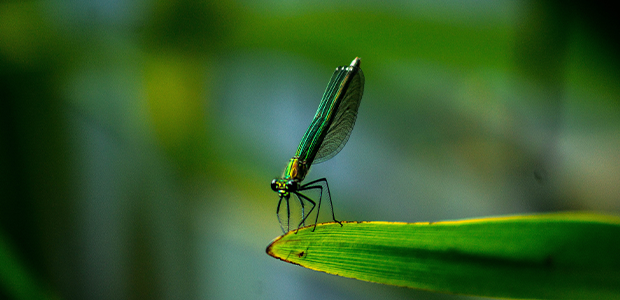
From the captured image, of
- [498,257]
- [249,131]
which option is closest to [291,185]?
[498,257]

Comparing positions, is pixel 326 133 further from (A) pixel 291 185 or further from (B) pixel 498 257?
A: (B) pixel 498 257

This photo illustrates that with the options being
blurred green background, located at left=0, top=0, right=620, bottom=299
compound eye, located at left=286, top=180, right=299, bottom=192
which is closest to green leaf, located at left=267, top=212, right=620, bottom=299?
compound eye, located at left=286, top=180, right=299, bottom=192

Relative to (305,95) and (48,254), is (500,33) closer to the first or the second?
(305,95)

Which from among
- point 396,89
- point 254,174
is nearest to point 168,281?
point 254,174

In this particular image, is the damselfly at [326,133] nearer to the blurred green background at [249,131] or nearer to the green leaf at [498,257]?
the green leaf at [498,257]

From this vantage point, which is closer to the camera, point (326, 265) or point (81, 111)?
point (326, 265)
